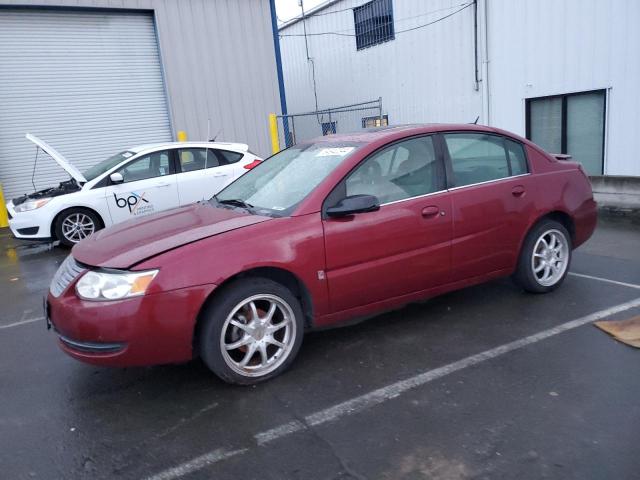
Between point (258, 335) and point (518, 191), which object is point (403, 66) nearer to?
point (518, 191)

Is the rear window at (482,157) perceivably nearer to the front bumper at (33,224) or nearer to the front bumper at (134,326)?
the front bumper at (134,326)

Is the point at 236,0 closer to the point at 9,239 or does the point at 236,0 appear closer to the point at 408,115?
the point at 408,115

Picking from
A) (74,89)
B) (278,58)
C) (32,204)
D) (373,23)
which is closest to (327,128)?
(373,23)

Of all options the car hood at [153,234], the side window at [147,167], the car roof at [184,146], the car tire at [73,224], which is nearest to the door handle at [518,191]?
the car hood at [153,234]

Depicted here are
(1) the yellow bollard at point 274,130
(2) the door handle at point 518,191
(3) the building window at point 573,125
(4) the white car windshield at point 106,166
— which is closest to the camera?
(2) the door handle at point 518,191

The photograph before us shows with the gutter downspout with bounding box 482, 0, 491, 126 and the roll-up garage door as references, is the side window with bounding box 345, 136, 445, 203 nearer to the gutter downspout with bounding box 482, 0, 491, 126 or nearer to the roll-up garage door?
the gutter downspout with bounding box 482, 0, 491, 126

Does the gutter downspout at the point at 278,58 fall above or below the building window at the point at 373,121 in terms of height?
above

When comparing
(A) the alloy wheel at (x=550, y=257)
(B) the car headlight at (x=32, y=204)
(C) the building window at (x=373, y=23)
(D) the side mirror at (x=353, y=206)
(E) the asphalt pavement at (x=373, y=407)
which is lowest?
(E) the asphalt pavement at (x=373, y=407)

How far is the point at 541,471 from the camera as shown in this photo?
2566mm

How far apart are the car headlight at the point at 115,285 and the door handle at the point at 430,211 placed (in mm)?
1999

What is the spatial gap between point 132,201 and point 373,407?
6.54 metres

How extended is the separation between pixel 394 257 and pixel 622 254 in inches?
148

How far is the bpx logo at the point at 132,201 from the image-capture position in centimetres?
859

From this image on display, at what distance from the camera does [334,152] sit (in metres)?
4.19
